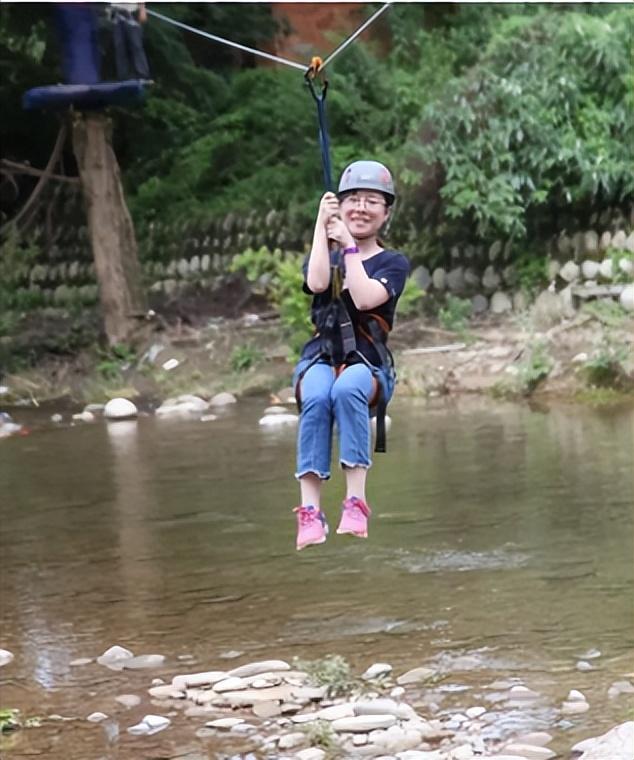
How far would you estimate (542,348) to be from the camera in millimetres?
11875

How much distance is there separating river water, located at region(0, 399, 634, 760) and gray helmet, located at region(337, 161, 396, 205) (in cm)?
223

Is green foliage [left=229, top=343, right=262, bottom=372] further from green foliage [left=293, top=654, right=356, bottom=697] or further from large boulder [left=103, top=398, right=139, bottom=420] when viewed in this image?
green foliage [left=293, top=654, right=356, bottom=697]

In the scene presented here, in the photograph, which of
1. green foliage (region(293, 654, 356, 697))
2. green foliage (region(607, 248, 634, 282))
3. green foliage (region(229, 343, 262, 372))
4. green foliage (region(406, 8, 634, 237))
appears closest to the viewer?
green foliage (region(293, 654, 356, 697))

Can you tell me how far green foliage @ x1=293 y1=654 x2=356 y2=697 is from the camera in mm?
5246

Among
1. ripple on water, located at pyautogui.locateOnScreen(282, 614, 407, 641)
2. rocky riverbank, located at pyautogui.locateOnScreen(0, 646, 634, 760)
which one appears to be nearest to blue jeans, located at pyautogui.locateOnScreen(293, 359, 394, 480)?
rocky riverbank, located at pyautogui.locateOnScreen(0, 646, 634, 760)

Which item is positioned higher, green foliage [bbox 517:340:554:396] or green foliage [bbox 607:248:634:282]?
green foliage [bbox 607:248:634:282]

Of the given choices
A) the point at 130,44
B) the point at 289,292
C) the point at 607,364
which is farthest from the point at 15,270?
the point at 130,44

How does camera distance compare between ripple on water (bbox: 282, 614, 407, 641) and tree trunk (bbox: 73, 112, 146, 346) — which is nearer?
ripple on water (bbox: 282, 614, 407, 641)

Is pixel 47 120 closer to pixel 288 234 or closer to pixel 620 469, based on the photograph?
pixel 288 234

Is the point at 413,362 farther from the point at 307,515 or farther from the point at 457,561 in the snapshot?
the point at 307,515

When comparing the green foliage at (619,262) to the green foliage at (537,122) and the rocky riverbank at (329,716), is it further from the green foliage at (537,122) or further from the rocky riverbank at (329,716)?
the rocky riverbank at (329,716)

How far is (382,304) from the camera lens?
3.51m

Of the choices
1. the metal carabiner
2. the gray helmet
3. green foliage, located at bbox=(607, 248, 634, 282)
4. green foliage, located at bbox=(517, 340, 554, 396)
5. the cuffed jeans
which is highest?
the cuffed jeans

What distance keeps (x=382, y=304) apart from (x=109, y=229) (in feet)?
34.1
